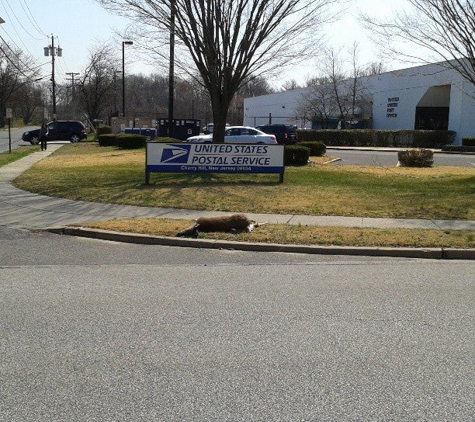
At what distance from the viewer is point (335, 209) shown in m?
13.0

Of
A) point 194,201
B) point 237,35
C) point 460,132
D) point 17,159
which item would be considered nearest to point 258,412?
point 194,201

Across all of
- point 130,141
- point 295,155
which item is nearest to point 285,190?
point 295,155

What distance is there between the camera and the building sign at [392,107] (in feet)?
183

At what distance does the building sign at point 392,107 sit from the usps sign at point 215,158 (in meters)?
41.3

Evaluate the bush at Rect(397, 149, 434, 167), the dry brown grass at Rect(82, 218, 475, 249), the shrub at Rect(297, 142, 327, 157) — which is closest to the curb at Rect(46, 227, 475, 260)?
the dry brown grass at Rect(82, 218, 475, 249)

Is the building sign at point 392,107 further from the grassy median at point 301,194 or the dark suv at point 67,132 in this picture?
the grassy median at point 301,194

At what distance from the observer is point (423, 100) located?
5228 cm

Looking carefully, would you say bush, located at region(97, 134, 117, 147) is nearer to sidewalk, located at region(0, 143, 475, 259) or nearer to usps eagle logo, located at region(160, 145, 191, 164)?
usps eagle logo, located at region(160, 145, 191, 164)

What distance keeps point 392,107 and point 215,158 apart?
42.8 metres

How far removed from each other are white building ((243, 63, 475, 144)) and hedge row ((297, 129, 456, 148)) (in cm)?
162

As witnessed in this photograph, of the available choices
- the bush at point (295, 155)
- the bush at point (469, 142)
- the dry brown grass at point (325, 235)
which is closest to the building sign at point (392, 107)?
the bush at point (469, 142)

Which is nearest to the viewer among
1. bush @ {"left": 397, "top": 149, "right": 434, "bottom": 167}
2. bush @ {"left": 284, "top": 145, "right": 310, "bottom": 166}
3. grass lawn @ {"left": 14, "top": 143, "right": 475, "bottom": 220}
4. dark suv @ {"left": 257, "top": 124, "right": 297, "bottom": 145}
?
grass lawn @ {"left": 14, "top": 143, "right": 475, "bottom": 220}

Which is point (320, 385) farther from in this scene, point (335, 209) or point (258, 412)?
point (335, 209)

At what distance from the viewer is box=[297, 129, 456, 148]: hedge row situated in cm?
4769
